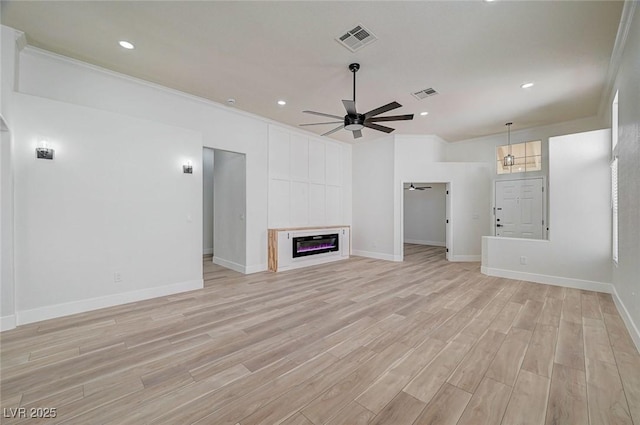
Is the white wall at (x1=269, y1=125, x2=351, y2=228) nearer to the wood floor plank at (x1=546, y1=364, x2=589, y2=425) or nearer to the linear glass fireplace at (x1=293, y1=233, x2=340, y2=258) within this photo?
the linear glass fireplace at (x1=293, y1=233, x2=340, y2=258)

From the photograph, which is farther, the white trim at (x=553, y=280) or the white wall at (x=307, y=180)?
the white wall at (x=307, y=180)

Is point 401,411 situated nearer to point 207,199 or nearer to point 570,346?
point 570,346

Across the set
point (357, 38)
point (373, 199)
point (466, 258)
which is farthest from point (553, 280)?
point (357, 38)

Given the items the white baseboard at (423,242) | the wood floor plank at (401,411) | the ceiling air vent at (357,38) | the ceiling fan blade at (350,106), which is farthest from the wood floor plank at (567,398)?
the white baseboard at (423,242)

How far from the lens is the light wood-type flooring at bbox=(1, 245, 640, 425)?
1.78 meters

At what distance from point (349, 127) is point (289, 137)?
9.55ft

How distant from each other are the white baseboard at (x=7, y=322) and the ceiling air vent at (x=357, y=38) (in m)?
5.12

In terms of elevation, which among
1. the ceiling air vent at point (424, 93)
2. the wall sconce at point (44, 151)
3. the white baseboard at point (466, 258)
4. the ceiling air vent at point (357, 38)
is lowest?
the white baseboard at point (466, 258)

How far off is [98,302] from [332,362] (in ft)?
11.5

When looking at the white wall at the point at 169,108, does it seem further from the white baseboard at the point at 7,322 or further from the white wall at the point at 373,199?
the white wall at the point at 373,199

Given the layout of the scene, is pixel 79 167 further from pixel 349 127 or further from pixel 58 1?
pixel 349 127

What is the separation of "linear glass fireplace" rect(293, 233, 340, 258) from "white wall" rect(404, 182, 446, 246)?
4.82 meters

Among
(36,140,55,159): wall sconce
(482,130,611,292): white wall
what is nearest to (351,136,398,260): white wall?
(482,130,611,292): white wall

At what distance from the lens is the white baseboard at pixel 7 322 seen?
3.00 m
